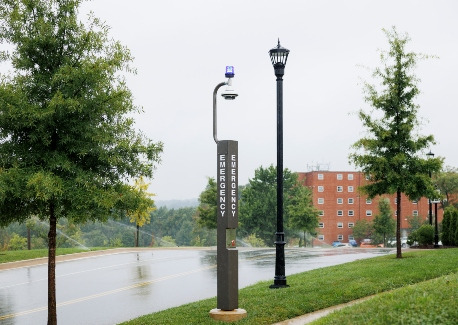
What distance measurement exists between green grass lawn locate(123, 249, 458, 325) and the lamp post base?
14 centimetres

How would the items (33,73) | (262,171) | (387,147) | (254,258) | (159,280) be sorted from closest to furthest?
(33,73) → (159,280) → (387,147) → (254,258) → (262,171)

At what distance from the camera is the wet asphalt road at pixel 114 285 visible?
15.3 m

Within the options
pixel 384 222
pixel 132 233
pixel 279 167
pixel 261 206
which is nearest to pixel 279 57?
pixel 279 167

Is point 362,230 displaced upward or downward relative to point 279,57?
downward

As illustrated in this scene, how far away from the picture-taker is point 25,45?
1225cm

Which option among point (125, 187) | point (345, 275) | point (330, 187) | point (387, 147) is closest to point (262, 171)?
point (330, 187)

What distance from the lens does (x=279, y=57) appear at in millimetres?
15820

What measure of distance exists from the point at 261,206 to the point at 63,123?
201 ft

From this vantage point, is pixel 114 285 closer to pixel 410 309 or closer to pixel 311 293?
Result: pixel 311 293

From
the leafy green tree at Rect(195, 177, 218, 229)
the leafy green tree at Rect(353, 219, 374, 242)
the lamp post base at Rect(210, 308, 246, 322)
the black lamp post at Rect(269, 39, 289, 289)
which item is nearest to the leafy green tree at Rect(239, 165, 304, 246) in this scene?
the leafy green tree at Rect(195, 177, 218, 229)

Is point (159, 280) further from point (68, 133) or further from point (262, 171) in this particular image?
point (262, 171)

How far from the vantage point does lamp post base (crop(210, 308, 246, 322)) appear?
1176cm

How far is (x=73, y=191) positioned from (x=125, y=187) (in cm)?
122

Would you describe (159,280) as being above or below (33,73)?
below
